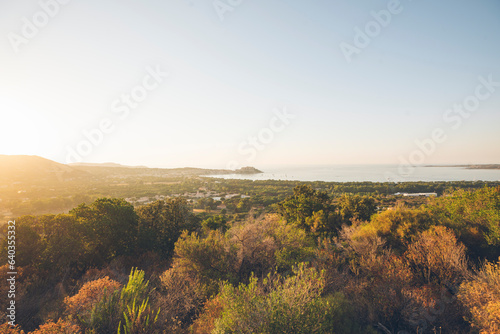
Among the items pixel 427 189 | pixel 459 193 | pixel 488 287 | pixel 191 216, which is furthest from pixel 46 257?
pixel 427 189

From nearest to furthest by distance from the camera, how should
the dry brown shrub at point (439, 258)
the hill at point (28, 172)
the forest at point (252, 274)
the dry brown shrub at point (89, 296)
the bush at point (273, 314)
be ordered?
1. the bush at point (273, 314)
2. the forest at point (252, 274)
3. the dry brown shrub at point (89, 296)
4. the dry brown shrub at point (439, 258)
5. the hill at point (28, 172)

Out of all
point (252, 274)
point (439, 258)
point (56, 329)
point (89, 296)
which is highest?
point (252, 274)

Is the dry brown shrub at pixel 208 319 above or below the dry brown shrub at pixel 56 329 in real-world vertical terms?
below

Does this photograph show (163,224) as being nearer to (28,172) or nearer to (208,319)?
(208,319)

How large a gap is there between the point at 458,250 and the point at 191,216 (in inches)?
704

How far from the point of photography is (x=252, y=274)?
6602 mm

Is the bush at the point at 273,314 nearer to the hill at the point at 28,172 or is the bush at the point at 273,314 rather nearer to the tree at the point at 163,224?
the tree at the point at 163,224

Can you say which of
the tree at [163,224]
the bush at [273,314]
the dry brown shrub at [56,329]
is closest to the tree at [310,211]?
the tree at [163,224]

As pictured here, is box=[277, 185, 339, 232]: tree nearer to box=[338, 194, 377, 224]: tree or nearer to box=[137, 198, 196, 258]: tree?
box=[338, 194, 377, 224]: tree

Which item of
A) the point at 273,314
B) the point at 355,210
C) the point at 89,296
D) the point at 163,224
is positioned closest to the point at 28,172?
the point at 163,224

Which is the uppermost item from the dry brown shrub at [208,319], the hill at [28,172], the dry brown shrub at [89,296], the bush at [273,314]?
the hill at [28,172]

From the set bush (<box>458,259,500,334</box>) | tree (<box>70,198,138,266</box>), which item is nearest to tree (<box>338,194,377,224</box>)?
bush (<box>458,259,500,334</box>)

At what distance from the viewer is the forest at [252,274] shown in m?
6.20

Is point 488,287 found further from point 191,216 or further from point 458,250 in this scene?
point 191,216
